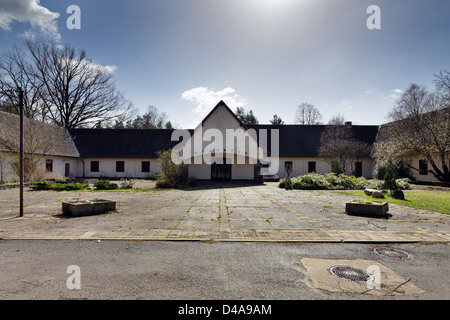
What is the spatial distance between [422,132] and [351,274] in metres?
25.8

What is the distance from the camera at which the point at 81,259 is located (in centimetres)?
471

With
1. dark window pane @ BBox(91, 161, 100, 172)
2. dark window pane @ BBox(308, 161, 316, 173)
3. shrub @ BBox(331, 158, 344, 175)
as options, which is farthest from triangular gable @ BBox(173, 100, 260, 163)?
dark window pane @ BBox(91, 161, 100, 172)

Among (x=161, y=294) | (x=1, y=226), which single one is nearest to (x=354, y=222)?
(x=161, y=294)

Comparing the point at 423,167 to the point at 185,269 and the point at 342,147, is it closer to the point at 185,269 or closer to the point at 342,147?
the point at 342,147

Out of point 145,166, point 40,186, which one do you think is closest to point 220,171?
point 145,166

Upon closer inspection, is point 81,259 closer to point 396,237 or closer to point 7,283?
point 7,283

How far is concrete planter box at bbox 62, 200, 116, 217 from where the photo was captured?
8.56 metres

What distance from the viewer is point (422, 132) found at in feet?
76.5

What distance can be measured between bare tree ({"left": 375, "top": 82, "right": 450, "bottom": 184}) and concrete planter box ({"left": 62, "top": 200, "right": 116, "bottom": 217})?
85.1 feet

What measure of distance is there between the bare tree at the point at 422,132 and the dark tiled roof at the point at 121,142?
985 inches

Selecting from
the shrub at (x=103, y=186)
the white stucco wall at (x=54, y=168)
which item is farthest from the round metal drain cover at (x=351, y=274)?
the white stucco wall at (x=54, y=168)

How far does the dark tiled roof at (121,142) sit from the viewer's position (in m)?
29.9

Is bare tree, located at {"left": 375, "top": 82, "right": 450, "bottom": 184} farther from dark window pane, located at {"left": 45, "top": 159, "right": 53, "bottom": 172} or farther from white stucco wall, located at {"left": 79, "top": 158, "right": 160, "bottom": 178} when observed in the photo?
dark window pane, located at {"left": 45, "top": 159, "right": 53, "bottom": 172}
